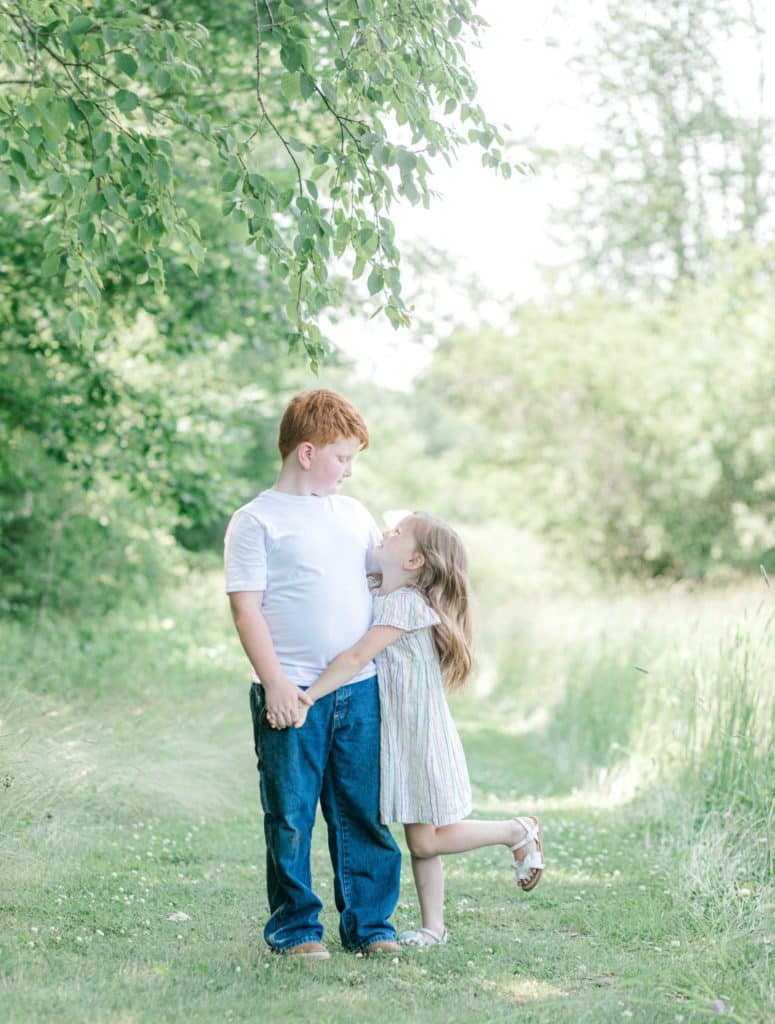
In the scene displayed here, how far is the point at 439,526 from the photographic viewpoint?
14.8 feet

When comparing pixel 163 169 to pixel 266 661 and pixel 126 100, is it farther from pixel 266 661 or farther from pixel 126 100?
pixel 266 661

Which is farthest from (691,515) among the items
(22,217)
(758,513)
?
(22,217)

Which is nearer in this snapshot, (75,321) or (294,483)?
(294,483)

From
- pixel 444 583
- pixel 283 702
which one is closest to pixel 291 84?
pixel 444 583

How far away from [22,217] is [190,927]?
6.09m

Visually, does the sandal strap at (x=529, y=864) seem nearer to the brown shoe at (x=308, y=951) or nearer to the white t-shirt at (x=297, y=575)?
the brown shoe at (x=308, y=951)

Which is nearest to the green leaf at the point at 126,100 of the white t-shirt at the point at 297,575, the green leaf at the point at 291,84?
the green leaf at the point at 291,84

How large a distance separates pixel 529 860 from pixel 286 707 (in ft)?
3.75

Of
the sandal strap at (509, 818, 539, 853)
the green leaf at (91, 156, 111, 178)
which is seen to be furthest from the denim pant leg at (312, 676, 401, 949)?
the green leaf at (91, 156, 111, 178)

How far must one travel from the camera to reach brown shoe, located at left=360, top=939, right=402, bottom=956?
4.33m

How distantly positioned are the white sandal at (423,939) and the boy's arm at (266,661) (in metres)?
0.95

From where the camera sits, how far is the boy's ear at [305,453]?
4316 millimetres

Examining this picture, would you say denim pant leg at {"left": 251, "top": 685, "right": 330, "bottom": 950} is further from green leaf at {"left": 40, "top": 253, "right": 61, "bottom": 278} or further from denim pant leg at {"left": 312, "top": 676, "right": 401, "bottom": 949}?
green leaf at {"left": 40, "top": 253, "right": 61, "bottom": 278}

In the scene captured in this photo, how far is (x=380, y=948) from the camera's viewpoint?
14.2 feet
